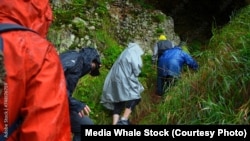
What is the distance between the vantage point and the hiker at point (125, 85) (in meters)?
6.00

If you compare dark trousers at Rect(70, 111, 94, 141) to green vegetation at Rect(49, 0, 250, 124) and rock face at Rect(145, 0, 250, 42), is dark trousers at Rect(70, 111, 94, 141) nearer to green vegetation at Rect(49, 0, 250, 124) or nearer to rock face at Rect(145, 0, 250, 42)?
green vegetation at Rect(49, 0, 250, 124)

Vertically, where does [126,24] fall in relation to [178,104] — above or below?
above

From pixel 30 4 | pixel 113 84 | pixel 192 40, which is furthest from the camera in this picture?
pixel 192 40

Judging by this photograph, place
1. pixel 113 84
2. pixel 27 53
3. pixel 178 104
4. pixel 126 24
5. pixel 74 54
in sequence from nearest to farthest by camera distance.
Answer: pixel 27 53, pixel 74 54, pixel 178 104, pixel 113 84, pixel 126 24

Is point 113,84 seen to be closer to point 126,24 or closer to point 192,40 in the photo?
point 126,24

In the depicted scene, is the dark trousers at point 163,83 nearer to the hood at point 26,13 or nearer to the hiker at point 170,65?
the hiker at point 170,65

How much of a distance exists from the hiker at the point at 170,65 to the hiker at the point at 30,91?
452 centimetres

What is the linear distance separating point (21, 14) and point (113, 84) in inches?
180

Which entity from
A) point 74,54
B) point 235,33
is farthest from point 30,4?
point 235,33

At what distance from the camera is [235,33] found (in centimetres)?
546

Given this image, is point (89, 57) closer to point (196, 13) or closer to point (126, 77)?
point (126, 77)

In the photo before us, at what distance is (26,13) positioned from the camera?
63.2 inches

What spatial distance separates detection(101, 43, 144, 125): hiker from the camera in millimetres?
6004

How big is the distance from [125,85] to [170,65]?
2.63ft
